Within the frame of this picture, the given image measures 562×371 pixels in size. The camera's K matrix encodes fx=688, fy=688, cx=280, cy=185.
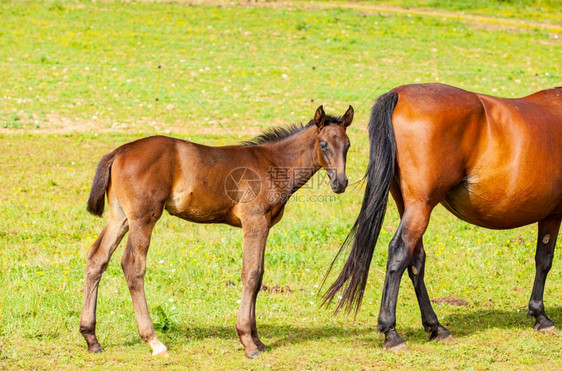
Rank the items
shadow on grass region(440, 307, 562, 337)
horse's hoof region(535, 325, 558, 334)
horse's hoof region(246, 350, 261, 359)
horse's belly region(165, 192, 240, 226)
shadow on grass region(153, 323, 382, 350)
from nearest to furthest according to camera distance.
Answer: horse's hoof region(246, 350, 261, 359), horse's belly region(165, 192, 240, 226), shadow on grass region(153, 323, 382, 350), horse's hoof region(535, 325, 558, 334), shadow on grass region(440, 307, 562, 337)

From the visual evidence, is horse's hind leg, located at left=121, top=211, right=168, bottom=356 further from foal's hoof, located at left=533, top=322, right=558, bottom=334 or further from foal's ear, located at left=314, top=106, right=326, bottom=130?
foal's hoof, located at left=533, top=322, right=558, bottom=334

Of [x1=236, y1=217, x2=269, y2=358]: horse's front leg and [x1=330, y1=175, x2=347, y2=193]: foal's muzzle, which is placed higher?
[x1=330, y1=175, x2=347, y2=193]: foal's muzzle

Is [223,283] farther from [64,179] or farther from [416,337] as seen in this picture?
[64,179]

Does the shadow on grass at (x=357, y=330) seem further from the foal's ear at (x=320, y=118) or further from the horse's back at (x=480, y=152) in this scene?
the foal's ear at (x=320, y=118)

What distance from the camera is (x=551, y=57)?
24.5 metres

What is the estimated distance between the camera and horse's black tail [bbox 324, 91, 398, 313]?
6227 millimetres

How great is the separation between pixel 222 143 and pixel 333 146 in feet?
29.3

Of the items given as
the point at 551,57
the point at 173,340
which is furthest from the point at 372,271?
the point at 551,57

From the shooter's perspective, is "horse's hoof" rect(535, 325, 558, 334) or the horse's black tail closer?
the horse's black tail

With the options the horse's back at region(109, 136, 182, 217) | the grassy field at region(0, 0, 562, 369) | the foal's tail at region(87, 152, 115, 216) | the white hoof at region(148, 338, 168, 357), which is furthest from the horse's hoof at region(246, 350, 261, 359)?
the foal's tail at region(87, 152, 115, 216)

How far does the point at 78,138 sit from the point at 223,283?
855 cm

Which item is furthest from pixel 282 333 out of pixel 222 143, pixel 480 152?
pixel 222 143

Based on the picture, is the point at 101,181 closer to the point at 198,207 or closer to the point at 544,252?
the point at 198,207

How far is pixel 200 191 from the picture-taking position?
20.2 feet
